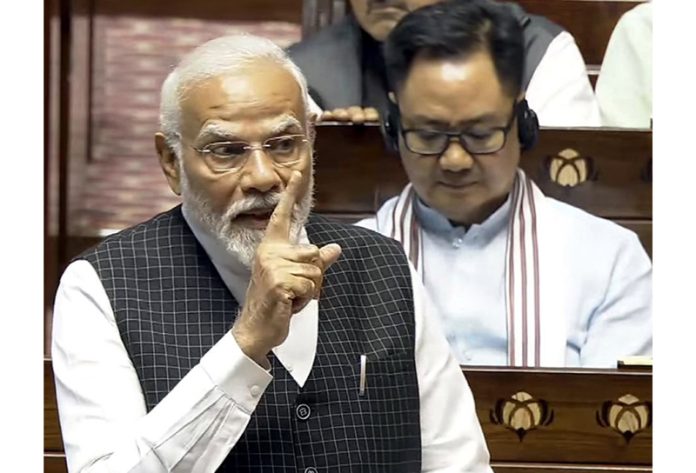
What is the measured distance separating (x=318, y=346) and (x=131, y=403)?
0.76 ft

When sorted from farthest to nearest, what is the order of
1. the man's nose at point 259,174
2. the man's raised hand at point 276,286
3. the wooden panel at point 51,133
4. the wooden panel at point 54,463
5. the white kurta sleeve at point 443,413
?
the wooden panel at point 51,133
the wooden panel at point 54,463
the white kurta sleeve at point 443,413
the man's nose at point 259,174
the man's raised hand at point 276,286

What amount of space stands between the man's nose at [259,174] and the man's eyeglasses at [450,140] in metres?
0.86

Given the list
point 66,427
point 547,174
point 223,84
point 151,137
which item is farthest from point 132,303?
point 547,174

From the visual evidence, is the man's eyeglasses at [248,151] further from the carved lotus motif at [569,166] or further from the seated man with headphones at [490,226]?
the carved lotus motif at [569,166]

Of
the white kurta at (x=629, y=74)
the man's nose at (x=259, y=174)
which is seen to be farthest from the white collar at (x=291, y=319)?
the white kurta at (x=629, y=74)

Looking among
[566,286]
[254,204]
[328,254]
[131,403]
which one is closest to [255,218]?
[254,204]

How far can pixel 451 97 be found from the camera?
2.30 metres

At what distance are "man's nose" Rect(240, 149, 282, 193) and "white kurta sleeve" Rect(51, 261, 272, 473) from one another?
0.16m

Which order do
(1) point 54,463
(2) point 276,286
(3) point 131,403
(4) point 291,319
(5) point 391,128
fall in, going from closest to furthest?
1. (2) point 276,286
2. (3) point 131,403
3. (4) point 291,319
4. (1) point 54,463
5. (5) point 391,128

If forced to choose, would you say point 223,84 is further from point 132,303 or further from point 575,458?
point 575,458

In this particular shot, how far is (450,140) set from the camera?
2285 millimetres

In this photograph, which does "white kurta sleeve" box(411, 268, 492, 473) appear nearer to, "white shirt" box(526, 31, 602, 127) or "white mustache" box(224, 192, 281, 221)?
"white mustache" box(224, 192, 281, 221)

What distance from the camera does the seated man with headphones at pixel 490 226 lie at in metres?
2.29

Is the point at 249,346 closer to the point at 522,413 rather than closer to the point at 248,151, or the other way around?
the point at 248,151
